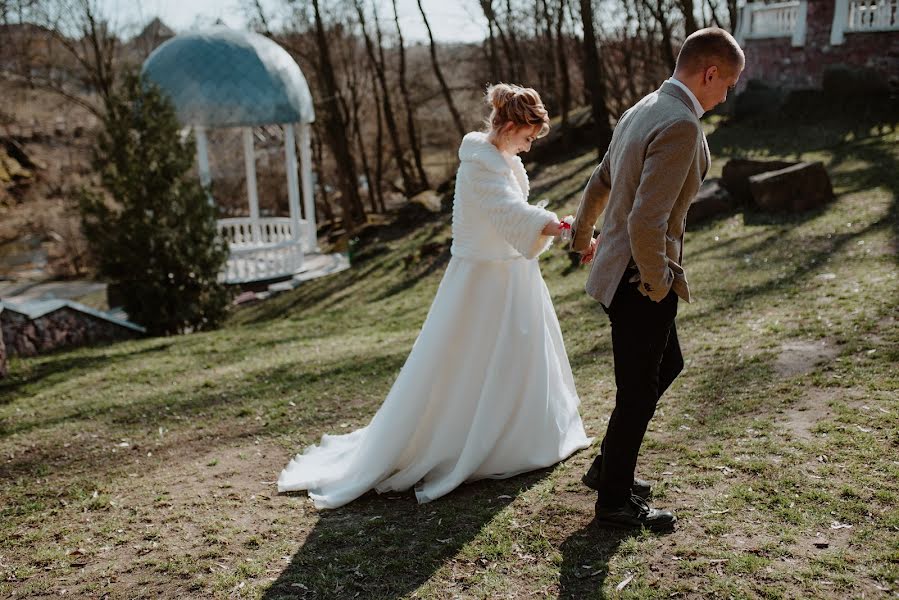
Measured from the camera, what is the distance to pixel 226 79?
47.5ft

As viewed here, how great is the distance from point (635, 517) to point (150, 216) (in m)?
9.13

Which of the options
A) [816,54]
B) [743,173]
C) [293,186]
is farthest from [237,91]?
[816,54]

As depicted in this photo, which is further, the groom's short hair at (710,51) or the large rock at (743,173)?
the large rock at (743,173)

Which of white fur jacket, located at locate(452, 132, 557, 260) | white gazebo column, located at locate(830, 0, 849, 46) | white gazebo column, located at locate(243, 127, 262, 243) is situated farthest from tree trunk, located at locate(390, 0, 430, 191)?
white fur jacket, located at locate(452, 132, 557, 260)

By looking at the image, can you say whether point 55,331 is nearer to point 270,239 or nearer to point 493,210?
point 270,239

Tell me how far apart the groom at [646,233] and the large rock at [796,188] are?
284 inches

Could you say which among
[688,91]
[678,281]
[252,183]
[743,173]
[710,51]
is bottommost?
[678,281]

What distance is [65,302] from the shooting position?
1095 cm

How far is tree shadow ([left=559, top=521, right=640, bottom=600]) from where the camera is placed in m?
3.06

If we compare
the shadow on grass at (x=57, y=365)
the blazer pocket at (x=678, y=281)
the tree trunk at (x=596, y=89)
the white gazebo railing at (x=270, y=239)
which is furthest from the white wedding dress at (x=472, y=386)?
the white gazebo railing at (x=270, y=239)

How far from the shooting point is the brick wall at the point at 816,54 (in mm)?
14305

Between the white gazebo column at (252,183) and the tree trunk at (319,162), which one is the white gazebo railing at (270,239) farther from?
the tree trunk at (319,162)

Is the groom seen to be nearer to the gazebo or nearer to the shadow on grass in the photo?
the shadow on grass

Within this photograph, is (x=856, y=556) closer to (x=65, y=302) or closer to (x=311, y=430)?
(x=311, y=430)
